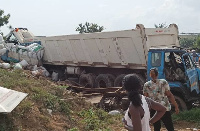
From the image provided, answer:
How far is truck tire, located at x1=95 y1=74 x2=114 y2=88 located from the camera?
12.1m

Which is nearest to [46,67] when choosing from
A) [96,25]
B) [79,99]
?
[79,99]

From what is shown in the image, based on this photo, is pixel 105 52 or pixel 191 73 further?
pixel 105 52

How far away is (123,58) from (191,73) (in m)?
4.07

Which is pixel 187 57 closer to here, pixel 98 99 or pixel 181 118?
pixel 181 118

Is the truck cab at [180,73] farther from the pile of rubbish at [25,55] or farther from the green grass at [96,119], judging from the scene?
the pile of rubbish at [25,55]

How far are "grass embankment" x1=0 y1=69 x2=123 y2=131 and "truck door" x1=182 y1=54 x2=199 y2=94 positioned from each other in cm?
207

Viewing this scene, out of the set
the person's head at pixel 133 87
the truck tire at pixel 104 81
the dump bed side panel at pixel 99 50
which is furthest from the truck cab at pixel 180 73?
the person's head at pixel 133 87

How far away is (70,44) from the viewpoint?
1411 cm

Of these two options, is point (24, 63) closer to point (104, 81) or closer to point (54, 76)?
point (54, 76)

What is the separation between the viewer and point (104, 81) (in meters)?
12.3

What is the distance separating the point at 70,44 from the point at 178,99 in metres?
7.56

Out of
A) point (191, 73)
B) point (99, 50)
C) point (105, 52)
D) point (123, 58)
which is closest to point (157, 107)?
point (191, 73)

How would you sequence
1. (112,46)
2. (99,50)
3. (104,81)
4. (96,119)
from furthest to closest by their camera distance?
(99,50), (104,81), (112,46), (96,119)

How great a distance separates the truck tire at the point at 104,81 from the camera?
475 inches
